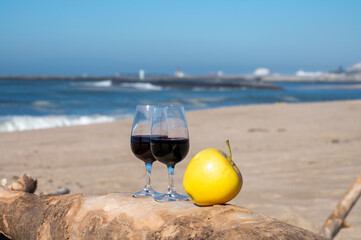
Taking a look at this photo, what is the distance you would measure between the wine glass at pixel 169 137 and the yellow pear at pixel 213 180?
209mm

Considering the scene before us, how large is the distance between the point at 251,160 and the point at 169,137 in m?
6.21

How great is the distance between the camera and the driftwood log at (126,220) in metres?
1.62

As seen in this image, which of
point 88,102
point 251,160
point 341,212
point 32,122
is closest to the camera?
point 341,212

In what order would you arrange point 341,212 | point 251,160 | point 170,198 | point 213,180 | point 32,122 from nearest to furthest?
1. point 213,180
2. point 170,198
3. point 341,212
4. point 251,160
5. point 32,122

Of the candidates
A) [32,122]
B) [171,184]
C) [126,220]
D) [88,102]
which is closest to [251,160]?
[171,184]

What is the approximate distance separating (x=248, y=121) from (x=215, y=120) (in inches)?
44.5

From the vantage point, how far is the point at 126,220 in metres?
1.93

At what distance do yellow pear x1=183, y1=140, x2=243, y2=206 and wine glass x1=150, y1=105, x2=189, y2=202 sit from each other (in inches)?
8.2

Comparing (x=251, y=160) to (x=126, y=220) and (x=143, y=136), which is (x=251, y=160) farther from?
(x=126, y=220)

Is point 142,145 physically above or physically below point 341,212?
above

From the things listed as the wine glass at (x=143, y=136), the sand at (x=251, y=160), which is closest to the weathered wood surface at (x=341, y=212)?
the sand at (x=251, y=160)

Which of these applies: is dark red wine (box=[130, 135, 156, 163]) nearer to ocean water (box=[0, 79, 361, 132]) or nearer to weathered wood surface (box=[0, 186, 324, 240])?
weathered wood surface (box=[0, 186, 324, 240])

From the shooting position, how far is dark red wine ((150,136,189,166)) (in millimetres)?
2080

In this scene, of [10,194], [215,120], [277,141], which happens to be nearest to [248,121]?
[215,120]
